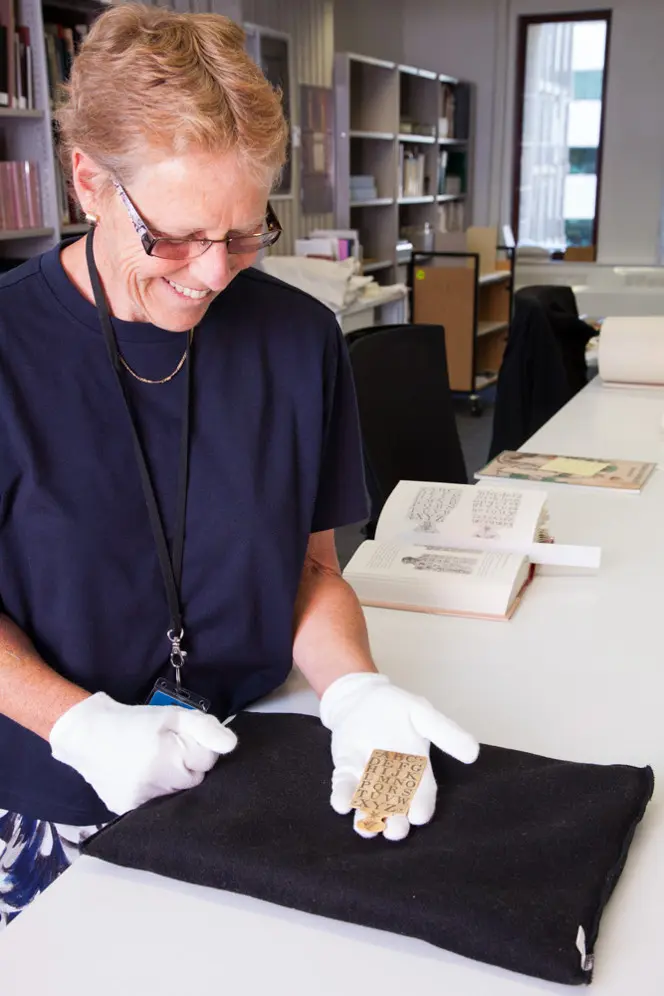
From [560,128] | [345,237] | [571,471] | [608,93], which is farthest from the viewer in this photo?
[560,128]

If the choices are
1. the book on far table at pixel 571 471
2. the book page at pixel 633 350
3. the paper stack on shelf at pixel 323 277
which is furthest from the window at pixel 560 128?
the book on far table at pixel 571 471

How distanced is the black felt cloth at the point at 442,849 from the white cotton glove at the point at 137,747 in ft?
0.07

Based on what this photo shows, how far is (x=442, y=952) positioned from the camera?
0.77 metres

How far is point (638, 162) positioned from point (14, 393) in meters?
6.92

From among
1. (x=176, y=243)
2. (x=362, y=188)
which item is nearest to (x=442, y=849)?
(x=176, y=243)

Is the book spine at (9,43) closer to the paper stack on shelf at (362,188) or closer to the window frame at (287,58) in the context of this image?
the window frame at (287,58)

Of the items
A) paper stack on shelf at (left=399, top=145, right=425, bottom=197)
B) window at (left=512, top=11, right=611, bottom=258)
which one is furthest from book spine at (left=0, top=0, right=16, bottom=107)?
window at (left=512, top=11, right=611, bottom=258)

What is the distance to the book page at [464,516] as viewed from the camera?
5.16 ft

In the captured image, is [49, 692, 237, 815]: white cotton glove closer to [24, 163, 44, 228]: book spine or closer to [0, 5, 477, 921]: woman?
[0, 5, 477, 921]: woman

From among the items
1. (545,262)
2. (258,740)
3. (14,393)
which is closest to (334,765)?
(258,740)

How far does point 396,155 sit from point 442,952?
19.8 feet

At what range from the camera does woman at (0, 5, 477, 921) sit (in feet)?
2.93

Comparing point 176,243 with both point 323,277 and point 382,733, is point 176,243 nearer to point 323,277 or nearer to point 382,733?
point 382,733

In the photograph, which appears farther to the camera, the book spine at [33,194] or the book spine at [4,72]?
the book spine at [33,194]
